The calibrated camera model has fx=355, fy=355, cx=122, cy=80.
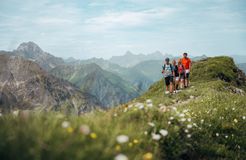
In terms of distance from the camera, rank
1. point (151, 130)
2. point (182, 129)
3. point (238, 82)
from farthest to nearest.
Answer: point (238, 82) → point (182, 129) → point (151, 130)

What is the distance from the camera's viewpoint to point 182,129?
9367 mm

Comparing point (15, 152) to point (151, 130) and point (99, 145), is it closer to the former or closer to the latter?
point (99, 145)

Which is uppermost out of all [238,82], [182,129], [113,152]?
[113,152]

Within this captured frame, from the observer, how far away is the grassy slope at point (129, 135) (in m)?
4.18

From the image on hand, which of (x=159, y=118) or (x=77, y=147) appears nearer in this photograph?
(x=77, y=147)

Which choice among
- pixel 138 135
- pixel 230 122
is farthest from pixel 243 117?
pixel 138 135

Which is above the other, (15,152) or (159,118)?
(15,152)

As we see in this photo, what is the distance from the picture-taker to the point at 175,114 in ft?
31.9

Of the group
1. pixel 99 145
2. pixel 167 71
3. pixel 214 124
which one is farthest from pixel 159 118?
pixel 167 71

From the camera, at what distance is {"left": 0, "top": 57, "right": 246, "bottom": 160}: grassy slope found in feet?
13.7

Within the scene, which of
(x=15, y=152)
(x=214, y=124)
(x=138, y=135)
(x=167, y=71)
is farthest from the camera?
(x=167, y=71)

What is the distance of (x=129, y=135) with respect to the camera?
21.0 ft

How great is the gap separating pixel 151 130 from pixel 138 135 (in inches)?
50.7

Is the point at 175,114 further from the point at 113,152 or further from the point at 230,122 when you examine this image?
the point at 113,152
